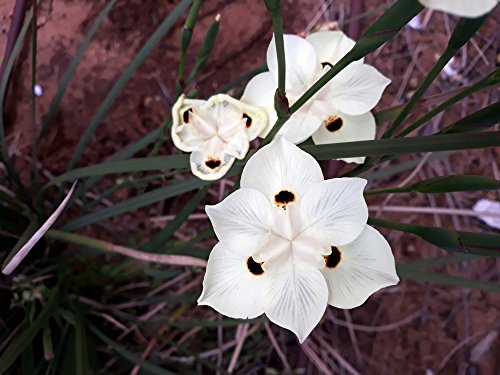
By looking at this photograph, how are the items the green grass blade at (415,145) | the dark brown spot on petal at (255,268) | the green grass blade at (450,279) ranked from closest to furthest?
the green grass blade at (415,145) < the dark brown spot on petal at (255,268) < the green grass blade at (450,279)

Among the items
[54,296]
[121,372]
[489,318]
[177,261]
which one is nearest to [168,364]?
[121,372]

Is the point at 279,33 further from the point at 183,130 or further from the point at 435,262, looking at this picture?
the point at 435,262

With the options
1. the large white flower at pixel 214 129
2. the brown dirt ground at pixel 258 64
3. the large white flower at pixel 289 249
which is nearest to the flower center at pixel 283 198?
the large white flower at pixel 289 249

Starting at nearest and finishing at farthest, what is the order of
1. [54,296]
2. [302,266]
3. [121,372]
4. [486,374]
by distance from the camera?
[302,266] < [54,296] < [121,372] < [486,374]

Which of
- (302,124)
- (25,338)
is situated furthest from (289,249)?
(25,338)

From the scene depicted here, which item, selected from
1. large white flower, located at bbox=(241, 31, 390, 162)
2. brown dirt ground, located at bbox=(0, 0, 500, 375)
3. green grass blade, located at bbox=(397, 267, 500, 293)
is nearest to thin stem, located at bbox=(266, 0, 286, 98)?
large white flower, located at bbox=(241, 31, 390, 162)

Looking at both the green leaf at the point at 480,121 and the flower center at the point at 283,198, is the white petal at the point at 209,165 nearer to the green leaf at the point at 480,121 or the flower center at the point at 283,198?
the flower center at the point at 283,198

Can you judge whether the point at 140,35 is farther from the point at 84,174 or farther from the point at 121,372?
the point at 121,372
